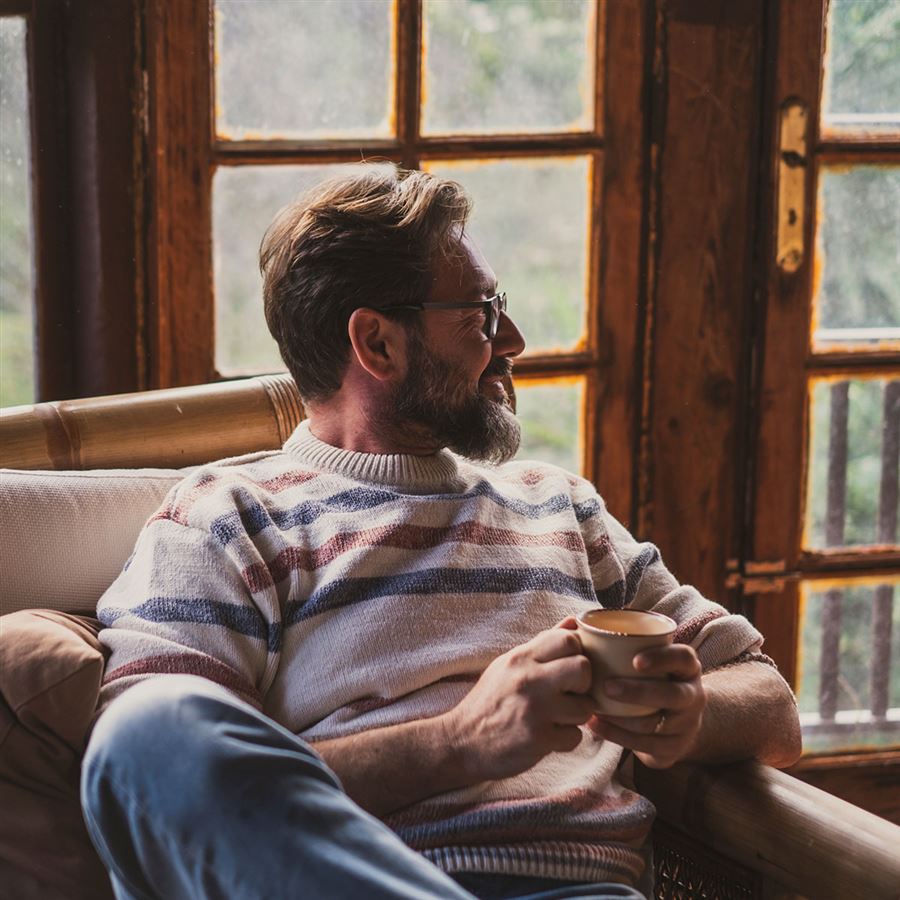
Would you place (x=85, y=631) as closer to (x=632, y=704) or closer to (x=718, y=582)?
(x=632, y=704)

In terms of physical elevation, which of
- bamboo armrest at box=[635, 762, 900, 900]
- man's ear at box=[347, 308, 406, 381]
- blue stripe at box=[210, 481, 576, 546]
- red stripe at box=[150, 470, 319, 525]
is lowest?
bamboo armrest at box=[635, 762, 900, 900]

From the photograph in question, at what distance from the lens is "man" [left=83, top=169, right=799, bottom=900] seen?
1.11 meters

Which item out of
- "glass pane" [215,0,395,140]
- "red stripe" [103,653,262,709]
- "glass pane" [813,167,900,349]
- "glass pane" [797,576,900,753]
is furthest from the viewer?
"glass pane" [797,576,900,753]

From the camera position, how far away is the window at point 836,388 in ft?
7.95

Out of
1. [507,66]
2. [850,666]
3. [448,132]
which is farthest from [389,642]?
[850,666]

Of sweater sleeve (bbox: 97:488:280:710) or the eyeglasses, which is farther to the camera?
the eyeglasses

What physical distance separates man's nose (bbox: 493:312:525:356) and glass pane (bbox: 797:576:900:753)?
1130 mm

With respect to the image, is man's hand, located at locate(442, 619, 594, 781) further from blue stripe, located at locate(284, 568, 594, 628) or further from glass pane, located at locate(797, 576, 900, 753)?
glass pane, located at locate(797, 576, 900, 753)

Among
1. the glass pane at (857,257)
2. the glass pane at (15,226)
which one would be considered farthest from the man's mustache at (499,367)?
the glass pane at (857,257)

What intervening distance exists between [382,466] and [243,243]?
2.36 ft

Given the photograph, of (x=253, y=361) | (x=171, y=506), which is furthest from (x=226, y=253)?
(x=171, y=506)

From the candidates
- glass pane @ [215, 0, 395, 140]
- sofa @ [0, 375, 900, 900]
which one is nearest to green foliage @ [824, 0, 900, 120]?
glass pane @ [215, 0, 395, 140]

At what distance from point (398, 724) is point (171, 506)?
366 mm

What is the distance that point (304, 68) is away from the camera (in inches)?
86.2
